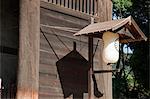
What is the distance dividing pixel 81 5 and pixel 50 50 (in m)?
1.27

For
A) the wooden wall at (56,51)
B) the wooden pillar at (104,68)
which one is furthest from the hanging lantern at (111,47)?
the wooden pillar at (104,68)

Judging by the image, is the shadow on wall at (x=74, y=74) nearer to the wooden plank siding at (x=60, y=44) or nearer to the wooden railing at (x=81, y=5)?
the wooden plank siding at (x=60, y=44)

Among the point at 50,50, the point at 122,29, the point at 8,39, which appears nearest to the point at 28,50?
the point at 50,50

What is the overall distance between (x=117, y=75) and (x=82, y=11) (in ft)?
35.3

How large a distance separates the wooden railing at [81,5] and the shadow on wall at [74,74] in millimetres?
853

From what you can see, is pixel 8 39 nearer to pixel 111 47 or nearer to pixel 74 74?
pixel 74 74

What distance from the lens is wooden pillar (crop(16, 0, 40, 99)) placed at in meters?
6.22

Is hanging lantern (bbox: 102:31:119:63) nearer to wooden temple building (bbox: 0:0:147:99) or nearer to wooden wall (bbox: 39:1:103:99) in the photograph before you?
wooden temple building (bbox: 0:0:147:99)

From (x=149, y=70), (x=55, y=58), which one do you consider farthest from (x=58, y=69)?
(x=149, y=70)

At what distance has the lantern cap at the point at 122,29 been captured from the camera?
6430 millimetres

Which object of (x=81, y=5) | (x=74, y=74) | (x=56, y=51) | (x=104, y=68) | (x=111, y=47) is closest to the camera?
(x=111, y=47)

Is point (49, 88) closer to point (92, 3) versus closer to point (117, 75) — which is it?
point (92, 3)

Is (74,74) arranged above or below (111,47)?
below

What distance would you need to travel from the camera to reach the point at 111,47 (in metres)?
6.48
